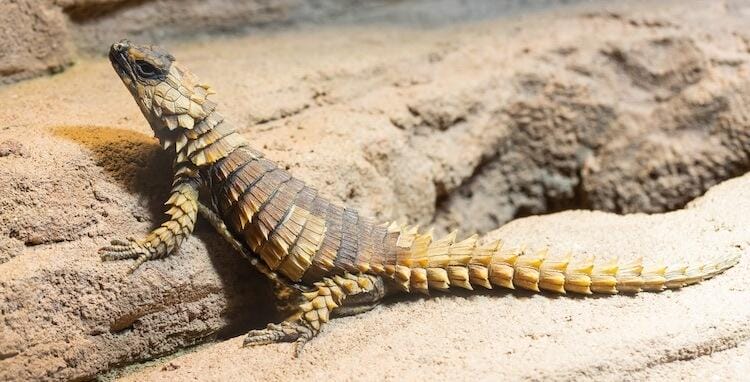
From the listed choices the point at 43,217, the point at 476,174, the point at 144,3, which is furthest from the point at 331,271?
the point at 144,3

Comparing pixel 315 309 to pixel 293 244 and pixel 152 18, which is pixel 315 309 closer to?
pixel 293 244

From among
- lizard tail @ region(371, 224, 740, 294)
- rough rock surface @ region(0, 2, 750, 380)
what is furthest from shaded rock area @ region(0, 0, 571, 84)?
lizard tail @ region(371, 224, 740, 294)

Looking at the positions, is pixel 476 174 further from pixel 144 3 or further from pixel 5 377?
pixel 5 377

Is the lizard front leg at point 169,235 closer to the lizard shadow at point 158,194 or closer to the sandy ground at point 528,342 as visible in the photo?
the lizard shadow at point 158,194

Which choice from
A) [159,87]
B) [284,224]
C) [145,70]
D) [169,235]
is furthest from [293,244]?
[145,70]

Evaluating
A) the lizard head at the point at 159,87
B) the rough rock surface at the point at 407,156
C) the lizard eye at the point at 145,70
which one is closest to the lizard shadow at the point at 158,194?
the rough rock surface at the point at 407,156

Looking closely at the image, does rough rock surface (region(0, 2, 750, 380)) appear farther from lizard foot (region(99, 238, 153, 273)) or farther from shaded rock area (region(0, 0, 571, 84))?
shaded rock area (region(0, 0, 571, 84))
